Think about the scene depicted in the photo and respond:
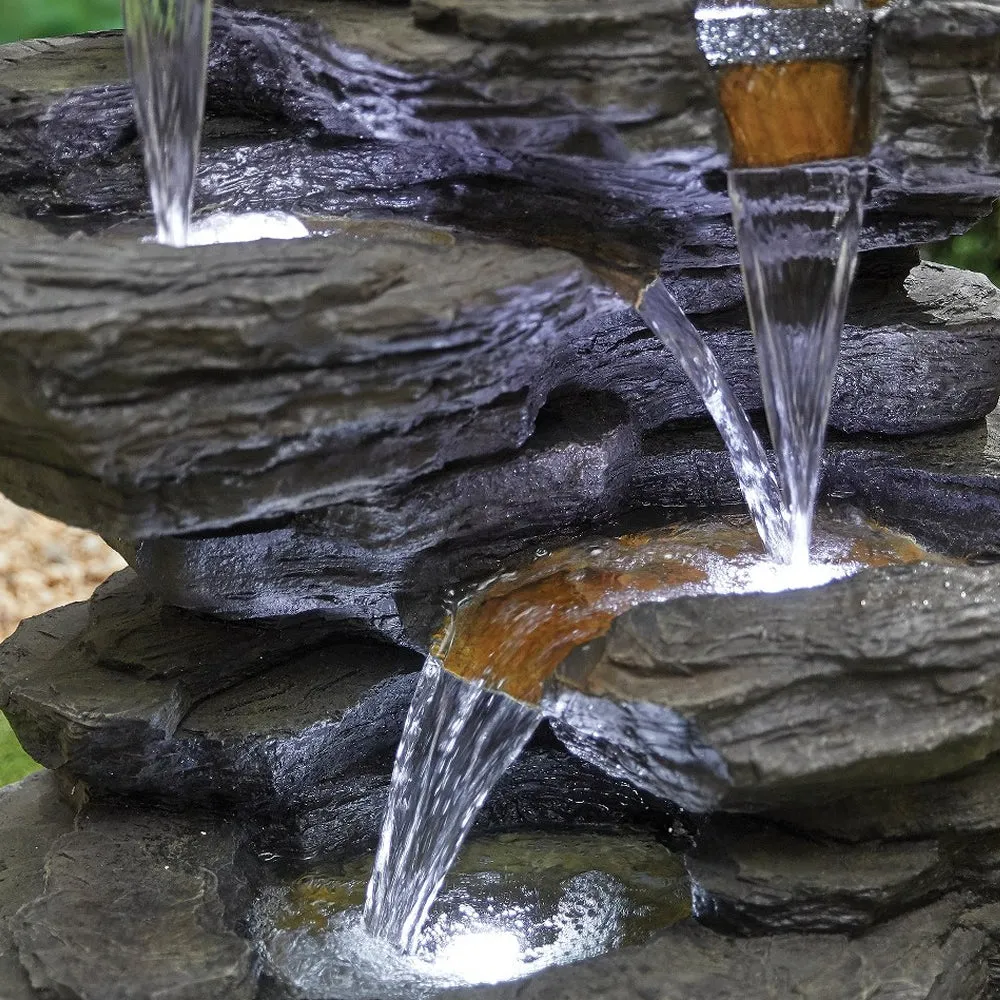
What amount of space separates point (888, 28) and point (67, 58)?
208cm

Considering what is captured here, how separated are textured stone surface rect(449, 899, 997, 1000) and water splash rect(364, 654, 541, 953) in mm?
493

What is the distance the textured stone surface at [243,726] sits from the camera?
286cm

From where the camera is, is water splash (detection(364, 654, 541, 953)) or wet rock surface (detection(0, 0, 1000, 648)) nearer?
wet rock surface (detection(0, 0, 1000, 648))

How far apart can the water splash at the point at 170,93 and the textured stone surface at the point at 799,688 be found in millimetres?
1401

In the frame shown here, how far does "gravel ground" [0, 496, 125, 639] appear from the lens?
16.3ft

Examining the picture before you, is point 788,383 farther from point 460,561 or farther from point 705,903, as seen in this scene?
point 705,903

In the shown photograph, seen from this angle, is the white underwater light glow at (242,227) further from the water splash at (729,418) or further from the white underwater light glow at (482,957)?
the white underwater light glow at (482,957)

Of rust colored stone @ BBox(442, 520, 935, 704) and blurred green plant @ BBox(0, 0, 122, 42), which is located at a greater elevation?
blurred green plant @ BBox(0, 0, 122, 42)

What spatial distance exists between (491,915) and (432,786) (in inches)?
15.1

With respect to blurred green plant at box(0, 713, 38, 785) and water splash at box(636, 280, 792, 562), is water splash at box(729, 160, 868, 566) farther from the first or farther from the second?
blurred green plant at box(0, 713, 38, 785)

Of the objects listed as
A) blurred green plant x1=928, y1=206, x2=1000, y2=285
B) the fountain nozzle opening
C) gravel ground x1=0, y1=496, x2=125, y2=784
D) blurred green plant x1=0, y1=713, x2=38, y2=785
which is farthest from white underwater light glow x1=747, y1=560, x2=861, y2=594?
blurred green plant x1=928, y1=206, x2=1000, y2=285

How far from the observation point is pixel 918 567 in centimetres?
242

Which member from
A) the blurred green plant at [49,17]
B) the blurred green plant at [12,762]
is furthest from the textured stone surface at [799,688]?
the blurred green plant at [49,17]

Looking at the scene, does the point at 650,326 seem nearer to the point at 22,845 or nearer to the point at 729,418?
the point at 729,418
